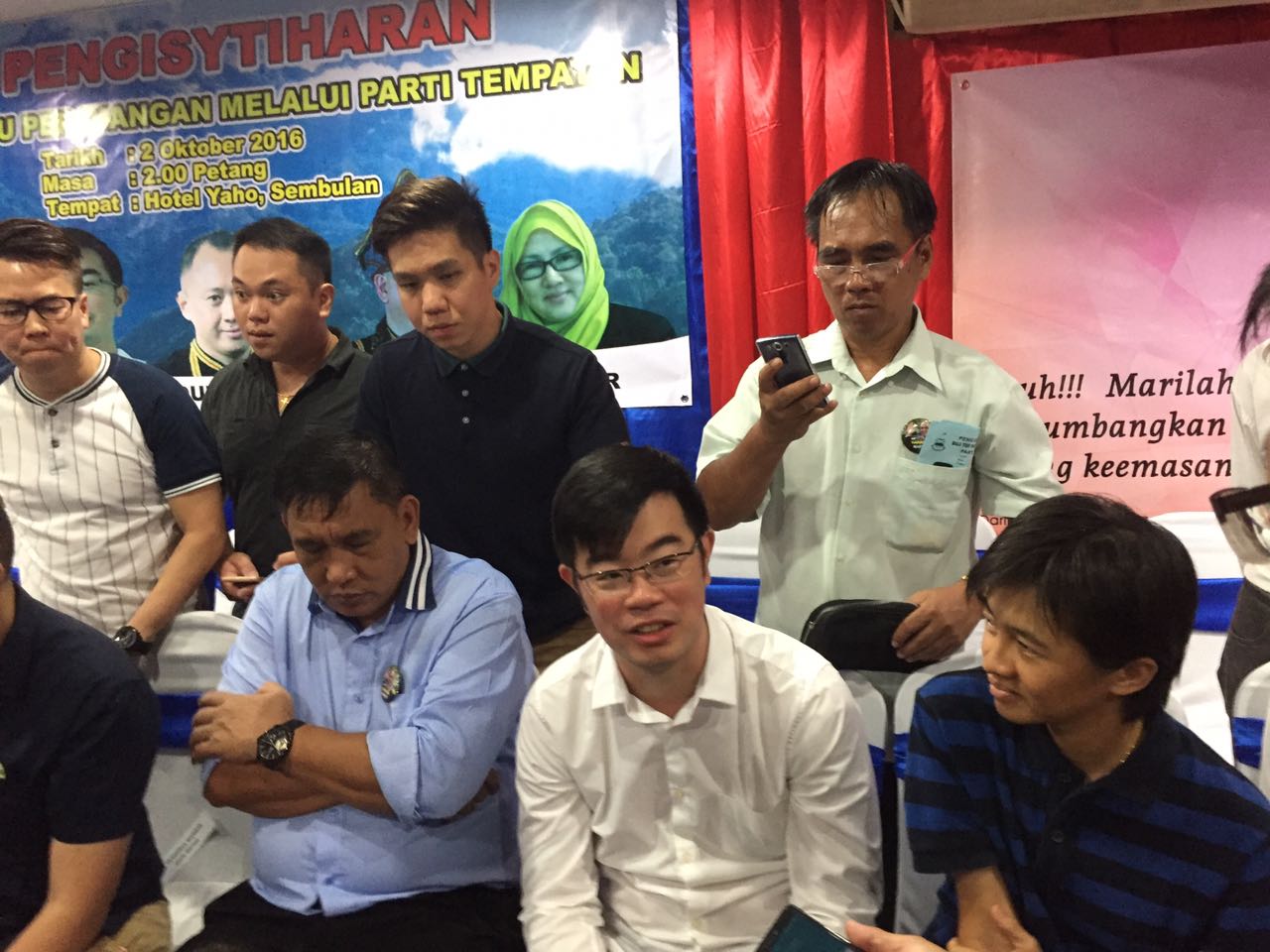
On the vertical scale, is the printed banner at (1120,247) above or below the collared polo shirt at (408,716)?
above

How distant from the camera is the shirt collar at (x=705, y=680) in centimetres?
139

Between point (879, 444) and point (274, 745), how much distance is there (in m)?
1.18

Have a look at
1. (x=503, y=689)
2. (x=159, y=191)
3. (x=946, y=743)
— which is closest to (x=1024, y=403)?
(x=946, y=743)

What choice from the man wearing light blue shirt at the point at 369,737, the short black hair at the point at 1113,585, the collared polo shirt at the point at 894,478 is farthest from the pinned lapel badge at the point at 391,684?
the short black hair at the point at 1113,585

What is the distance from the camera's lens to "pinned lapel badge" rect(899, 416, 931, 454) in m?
1.84

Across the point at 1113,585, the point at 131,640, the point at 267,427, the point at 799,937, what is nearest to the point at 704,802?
the point at 799,937

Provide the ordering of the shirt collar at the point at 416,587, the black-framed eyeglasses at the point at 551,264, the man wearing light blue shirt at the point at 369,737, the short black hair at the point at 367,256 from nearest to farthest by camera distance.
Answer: the man wearing light blue shirt at the point at 369,737, the shirt collar at the point at 416,587, the black-framed eyeglasses at the point at 551,264, the short black hair at the point at 367,256

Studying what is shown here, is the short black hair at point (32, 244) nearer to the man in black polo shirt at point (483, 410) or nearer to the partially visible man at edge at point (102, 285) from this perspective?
the man in black polo shirt at point (483, 410)

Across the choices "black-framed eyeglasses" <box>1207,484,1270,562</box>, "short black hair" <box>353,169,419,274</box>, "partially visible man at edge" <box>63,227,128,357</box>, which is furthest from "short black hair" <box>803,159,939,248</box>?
"partially visible man at edge" <box>63,227,128,357</box>

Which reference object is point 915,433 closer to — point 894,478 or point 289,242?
point 894,478

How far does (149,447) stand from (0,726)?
0.92 m

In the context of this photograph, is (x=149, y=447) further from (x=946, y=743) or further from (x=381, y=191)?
(x=946, y=743)

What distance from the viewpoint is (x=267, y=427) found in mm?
2379

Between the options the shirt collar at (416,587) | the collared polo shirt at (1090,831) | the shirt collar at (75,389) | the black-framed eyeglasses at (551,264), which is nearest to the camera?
the collared polo shirt at (1090,831)
